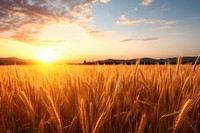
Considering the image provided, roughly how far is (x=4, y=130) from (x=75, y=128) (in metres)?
0.40

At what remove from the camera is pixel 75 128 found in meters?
1.14

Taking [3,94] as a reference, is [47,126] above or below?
below

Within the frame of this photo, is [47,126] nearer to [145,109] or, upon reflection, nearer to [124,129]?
[124,129]

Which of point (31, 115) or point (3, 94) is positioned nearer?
point (31, 115)

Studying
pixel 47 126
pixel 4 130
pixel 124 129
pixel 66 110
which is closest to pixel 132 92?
pixel 124 129

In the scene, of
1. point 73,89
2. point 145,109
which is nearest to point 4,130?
point 73,89

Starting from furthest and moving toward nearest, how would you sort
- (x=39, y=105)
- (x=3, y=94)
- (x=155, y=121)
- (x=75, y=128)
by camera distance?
(x=3, y=94), (x=39, y=105), (x=155, y=121), (x=75, y=128)

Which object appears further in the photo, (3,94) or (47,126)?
(3,94)

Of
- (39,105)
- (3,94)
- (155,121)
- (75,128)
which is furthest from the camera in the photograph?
(3,94)

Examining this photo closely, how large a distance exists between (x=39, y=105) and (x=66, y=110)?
9.5 inches

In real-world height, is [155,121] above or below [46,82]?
below

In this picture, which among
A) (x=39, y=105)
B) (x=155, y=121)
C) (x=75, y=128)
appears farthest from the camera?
(x=39, y=105)

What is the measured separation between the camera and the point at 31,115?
1.18 m

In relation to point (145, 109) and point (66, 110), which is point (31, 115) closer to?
point (66, 110)
